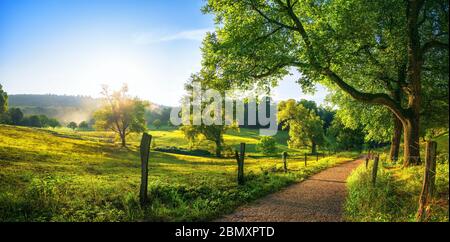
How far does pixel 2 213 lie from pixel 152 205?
4.93m

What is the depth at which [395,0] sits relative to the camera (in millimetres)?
18250

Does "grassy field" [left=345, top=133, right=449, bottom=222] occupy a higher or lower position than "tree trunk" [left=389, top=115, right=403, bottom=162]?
lower

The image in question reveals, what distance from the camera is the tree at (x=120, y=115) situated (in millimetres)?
67312

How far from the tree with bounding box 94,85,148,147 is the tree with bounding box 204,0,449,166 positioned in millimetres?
50331

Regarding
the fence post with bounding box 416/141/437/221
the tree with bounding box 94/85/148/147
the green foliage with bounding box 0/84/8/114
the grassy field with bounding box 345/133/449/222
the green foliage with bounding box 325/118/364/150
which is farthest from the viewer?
the green foliage with bounding box 325/118/364/150

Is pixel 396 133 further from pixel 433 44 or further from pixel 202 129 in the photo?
pixel 202 129

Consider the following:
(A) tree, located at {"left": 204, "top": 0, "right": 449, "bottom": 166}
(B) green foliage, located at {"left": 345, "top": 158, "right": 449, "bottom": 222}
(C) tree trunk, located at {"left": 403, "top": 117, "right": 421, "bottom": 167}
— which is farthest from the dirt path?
(A) tree, located at {"left": 204, "top": 0, "right": 449, "bottom": 166}

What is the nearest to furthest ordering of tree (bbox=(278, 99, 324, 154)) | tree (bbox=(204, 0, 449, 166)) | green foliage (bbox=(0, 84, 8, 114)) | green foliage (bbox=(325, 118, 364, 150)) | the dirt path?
the dirt path → tree (bbox=(204, 0, 449, 166)) → green foliage (bbox=(0, 84, 8, 114)) → tree (bbox=(278, 99, 324, 154)) → green foliage (bbox=(325, 118, 364, 150))

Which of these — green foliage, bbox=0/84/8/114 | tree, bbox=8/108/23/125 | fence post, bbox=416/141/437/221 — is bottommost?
fence post, bbox=416/141/437/221

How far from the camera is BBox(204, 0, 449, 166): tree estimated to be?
17953 millimetres

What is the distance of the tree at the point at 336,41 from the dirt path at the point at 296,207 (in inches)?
231

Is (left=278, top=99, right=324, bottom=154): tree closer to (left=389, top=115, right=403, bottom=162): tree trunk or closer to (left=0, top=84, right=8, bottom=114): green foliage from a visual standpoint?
(left=389, top=115, right=403, bottom=162): tree trunk
